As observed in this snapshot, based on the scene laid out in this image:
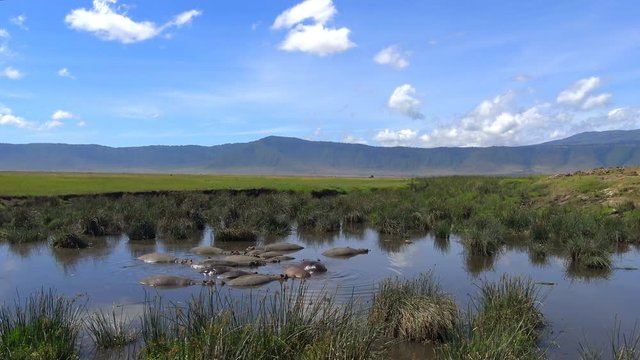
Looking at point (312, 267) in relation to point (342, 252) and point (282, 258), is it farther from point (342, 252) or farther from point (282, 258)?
point (342, 252)

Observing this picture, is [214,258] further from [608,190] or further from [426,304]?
[608,190]

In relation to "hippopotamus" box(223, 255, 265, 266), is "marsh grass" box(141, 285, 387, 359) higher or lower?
higher

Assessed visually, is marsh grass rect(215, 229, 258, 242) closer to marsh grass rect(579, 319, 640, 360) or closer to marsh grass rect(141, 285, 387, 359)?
marsh grass rect(141, 285, 387, 359)

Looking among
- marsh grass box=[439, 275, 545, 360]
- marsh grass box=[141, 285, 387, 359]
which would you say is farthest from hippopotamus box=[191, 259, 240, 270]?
marsh grass box=[141, 285, 387, 359]

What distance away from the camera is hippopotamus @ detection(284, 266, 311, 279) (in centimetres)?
1622

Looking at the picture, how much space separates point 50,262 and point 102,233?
683 cm

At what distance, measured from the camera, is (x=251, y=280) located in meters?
15.4

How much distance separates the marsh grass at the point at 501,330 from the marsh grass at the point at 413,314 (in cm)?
41

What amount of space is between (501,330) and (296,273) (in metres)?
8.39

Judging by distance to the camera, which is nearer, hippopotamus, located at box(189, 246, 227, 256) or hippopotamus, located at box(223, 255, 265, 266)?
hippopotamus, located at box(223, 255, 265, 266)

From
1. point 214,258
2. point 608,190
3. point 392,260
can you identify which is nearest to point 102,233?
point 214,258

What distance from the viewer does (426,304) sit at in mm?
10688

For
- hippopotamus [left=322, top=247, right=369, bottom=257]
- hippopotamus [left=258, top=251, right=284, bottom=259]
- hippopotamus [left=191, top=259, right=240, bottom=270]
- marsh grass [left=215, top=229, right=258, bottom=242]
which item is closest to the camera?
hippopotamus [left=191, top=259, right=240, bottom=270]

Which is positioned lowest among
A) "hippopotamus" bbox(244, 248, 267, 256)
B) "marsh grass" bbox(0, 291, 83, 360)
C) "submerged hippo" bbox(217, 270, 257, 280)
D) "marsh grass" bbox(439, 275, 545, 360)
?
"submerged hippo" bbox(217, 270, 257, 280)
